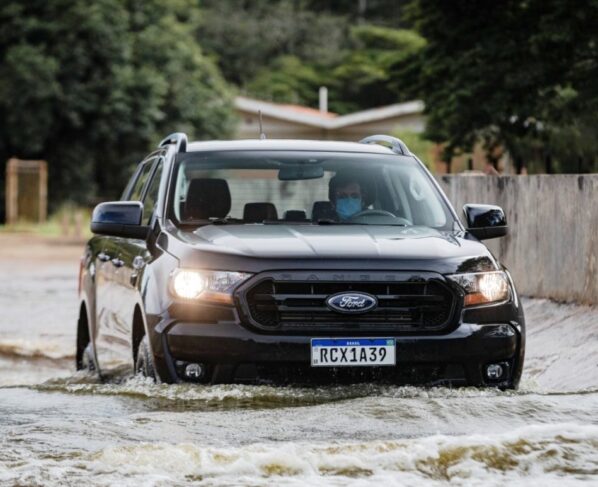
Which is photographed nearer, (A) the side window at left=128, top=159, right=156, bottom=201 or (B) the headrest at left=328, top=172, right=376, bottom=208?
(B) the headrest at left=328, top=172, right=376, bottom=208

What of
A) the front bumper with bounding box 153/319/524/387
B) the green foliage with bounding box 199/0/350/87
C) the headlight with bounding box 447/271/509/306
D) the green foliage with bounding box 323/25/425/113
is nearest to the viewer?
the front bumper with bounding box 153/319/524/387

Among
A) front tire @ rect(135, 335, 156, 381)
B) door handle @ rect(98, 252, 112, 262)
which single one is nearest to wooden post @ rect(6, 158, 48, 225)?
door handle @ rect(98, 252, 112, 262)

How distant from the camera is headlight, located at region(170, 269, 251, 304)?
8008 millimetres

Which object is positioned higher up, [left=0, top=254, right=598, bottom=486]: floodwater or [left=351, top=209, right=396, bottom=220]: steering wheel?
[left=351, top=209, right=396, bottom=220]: steering wheel

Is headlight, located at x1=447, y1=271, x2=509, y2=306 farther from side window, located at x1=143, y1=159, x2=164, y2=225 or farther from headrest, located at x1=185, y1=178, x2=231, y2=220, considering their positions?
side window, located at x1=143, y1=159, x2=164, y2=225

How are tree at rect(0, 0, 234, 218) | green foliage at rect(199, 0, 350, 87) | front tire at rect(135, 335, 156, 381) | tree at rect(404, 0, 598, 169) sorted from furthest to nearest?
green foliage at rect(199, 0, 350, 87), tree at rect(0, 0, 234, 218), tree at rect(404, 0, 598, 169), front tire at rect(135, 335, 156, 381)

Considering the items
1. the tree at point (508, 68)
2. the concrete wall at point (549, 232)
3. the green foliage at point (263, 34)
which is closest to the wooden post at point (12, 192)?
the tree at point (508, 68)

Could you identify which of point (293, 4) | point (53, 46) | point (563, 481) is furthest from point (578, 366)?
point (293, 4)

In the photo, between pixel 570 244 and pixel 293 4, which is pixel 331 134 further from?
pixel 570 244

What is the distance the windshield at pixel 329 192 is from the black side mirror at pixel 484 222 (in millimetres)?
118

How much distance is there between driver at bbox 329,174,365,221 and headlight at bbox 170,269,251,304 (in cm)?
155

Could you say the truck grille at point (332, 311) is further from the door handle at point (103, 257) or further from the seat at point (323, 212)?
the door handle at point (103, 257)

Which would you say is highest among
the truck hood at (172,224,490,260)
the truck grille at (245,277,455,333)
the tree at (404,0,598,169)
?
the tree at (404,0,598,169)

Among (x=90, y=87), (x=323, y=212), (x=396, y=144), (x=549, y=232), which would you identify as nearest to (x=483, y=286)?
(x=323, y=212)
